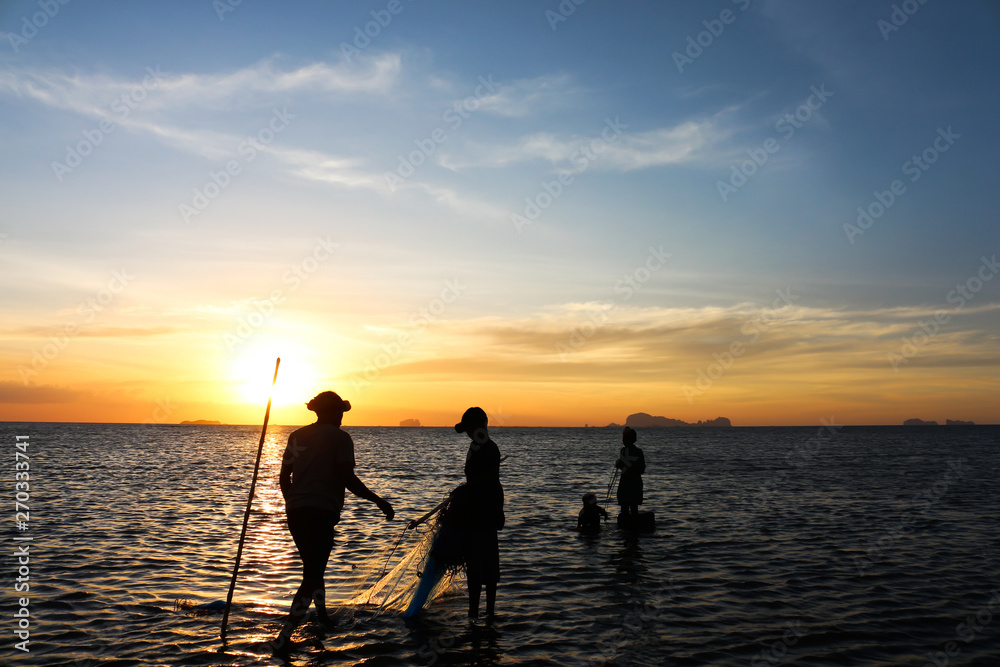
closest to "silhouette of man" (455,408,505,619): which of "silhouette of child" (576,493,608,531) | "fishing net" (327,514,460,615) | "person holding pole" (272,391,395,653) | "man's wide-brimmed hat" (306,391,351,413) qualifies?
"fishing net" (327,514,460,615)

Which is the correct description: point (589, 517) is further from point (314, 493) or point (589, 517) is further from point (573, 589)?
point (314, 493)

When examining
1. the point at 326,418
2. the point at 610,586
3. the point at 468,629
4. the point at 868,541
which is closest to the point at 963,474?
the point at 868,541

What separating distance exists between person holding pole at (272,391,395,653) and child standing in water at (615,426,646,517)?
9.55 meters

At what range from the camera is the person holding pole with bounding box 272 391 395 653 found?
6574mm

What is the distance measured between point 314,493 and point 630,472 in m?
10.4

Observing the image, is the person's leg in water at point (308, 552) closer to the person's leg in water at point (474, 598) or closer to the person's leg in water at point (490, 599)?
the person's leg in water at point (474, 598)

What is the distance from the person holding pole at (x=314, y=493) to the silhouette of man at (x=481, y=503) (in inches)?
57.9

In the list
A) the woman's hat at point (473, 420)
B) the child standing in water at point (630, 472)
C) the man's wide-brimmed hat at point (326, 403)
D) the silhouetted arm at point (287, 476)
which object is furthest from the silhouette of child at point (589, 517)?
the silhouetted arm at point (287, 476)

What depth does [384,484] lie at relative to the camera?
98.5 ft

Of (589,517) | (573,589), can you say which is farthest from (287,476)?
(589,517)

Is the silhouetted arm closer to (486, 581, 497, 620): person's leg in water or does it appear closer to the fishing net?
the fishing net

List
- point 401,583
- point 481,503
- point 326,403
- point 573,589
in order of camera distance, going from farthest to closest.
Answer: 1. point 573,589
2. point 401,583
3. point 481,503
4. point 326,403

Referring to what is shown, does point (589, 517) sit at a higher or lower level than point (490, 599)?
higher

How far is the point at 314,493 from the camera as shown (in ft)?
21.5
